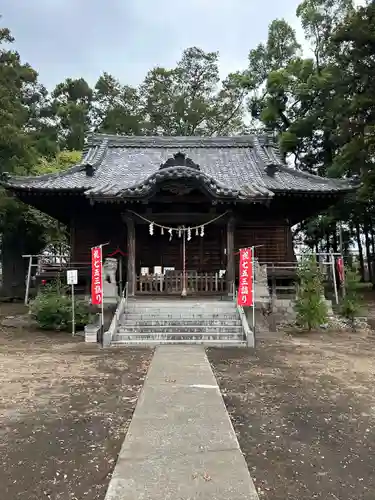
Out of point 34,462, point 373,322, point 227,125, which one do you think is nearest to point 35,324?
point 34,462

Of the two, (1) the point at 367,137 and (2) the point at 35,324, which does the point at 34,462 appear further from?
(1) the point at 367,137

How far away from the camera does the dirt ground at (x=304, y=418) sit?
3688 millimetres

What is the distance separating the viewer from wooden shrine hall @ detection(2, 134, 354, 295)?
14.4 metres

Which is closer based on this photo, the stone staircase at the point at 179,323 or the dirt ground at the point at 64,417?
the dirt ground at the point at 64,417

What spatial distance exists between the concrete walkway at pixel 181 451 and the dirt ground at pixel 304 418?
0.22 meters

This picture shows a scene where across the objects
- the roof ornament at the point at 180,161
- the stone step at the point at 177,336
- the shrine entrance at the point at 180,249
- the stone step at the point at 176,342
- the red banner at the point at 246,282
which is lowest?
the stone step at the point at 176,342

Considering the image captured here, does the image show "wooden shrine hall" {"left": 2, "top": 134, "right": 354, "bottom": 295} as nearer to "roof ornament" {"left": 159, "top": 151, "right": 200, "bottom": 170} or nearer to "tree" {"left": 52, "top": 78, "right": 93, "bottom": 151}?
"roof ornament" {"left": 159, "top": 151, "right": 200, "bottom": 170}

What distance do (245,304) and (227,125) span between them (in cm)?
3218

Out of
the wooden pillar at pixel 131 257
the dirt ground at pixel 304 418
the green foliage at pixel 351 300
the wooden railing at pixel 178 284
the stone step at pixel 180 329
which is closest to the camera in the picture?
the dirt ground at pixel 304 418

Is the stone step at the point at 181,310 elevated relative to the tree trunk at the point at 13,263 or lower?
lower

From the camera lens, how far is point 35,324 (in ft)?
47.1

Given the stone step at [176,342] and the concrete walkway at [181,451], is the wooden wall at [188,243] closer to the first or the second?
the stone step at [176,342]

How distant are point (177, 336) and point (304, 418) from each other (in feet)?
20.0

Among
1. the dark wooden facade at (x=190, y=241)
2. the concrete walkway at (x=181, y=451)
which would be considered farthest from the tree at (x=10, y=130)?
the concrete walkway at (x=181, y=451)
